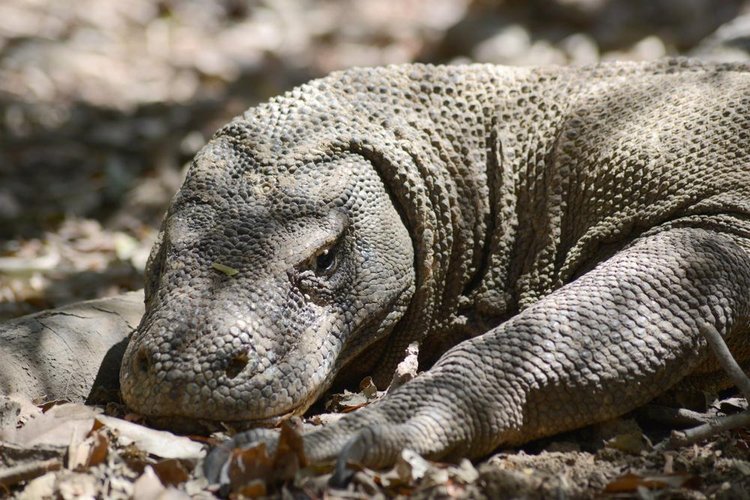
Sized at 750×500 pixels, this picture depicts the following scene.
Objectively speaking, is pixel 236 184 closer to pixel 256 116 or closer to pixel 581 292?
pixel 256 116

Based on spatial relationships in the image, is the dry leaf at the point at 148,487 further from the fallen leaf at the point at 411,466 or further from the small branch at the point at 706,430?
the small branch at the point at 706,430

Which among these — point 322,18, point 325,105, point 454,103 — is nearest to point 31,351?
point 325,105

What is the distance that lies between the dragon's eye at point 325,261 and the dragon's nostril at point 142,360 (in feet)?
2.71

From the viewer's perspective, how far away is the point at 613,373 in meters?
3.73

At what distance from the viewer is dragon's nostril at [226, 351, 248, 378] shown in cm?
365

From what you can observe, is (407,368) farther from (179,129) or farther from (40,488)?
(179,129)

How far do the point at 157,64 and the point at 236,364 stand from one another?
28.9 feet

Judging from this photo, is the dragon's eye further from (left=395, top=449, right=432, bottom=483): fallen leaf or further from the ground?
(left=395, top=449, right=432, bottom=483): fallen leaf

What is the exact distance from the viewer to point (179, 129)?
10.2 metres

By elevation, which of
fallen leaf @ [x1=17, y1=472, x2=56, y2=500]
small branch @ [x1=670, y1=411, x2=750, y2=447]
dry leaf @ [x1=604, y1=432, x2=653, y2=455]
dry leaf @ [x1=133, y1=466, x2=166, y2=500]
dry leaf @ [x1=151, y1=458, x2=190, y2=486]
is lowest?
fallen leaf @ [x1=17, y1=472, x2=56, y2=500]

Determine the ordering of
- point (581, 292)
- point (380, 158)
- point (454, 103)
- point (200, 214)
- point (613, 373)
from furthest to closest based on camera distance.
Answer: point (454, 103), point (380, 158), point (200, 214), point (581, 292), point (613, 373)

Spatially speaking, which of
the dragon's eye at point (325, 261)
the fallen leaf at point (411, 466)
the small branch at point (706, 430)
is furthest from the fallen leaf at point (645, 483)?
the dragon's eye at point (325, 261)

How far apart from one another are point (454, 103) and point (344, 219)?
1.16m

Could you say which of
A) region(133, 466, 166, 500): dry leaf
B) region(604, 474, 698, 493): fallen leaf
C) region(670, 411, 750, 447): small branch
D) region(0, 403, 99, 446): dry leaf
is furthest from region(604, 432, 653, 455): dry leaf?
region(0, 403, 99, 446): dry leaf
